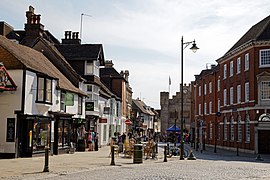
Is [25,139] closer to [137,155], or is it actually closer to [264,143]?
[137,155]

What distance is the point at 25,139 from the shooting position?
26.9m

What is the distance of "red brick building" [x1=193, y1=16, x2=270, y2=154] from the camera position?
141 ft

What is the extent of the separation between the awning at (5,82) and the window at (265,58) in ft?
88.3

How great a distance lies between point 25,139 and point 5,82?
3.86 meters

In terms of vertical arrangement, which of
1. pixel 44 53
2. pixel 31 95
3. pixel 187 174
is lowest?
pixel 187 174

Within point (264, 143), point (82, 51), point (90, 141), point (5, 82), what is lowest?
point (264, 143)

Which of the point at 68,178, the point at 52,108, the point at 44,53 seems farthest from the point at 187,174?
the point at 44,53

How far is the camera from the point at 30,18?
3812 cm

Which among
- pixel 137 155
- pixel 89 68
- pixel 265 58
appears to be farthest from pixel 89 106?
pixel 265 58

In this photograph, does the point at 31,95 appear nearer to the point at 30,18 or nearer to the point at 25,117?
the point at 25,117

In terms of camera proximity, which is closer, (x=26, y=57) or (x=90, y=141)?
(x=26, y=57)

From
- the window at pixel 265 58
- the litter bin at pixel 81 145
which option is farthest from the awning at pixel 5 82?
the window at pixel 265 58

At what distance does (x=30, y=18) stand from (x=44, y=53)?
354 centimetres

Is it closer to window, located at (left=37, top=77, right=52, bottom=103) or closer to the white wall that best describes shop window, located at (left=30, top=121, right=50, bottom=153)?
window, located at (left=37, top=77, right=52, bottom=103)
